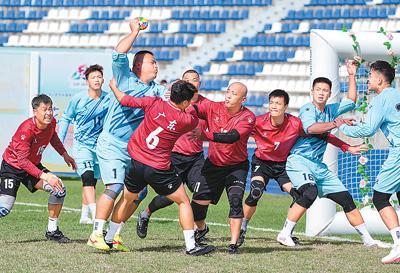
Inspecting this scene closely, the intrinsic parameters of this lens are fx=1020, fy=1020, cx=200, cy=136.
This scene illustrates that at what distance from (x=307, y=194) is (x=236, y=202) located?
86 centimetres

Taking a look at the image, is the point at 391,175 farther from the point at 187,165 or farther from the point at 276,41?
the point at 276,41

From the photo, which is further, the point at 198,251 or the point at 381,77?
the point at 381,77

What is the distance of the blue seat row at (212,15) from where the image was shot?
2588 centimetres

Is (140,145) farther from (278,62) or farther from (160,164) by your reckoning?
(278,62)

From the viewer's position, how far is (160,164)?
920 centimetres

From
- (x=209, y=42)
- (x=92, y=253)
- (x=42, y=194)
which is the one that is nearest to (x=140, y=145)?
(x=92, y=253)

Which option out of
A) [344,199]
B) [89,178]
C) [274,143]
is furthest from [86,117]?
[344,199]

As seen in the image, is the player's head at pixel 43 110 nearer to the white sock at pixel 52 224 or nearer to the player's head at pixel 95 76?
the white sock at pixel 52 224

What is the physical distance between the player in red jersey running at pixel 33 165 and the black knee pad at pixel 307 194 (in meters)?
2.39

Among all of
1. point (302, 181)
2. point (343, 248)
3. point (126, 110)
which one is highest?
point (126, 110)

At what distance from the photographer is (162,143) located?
917 cm

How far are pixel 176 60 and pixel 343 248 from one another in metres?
16.2

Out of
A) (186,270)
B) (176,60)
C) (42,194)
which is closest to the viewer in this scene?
(186,270)

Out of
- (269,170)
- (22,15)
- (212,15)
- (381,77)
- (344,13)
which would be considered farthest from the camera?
(22,15)
